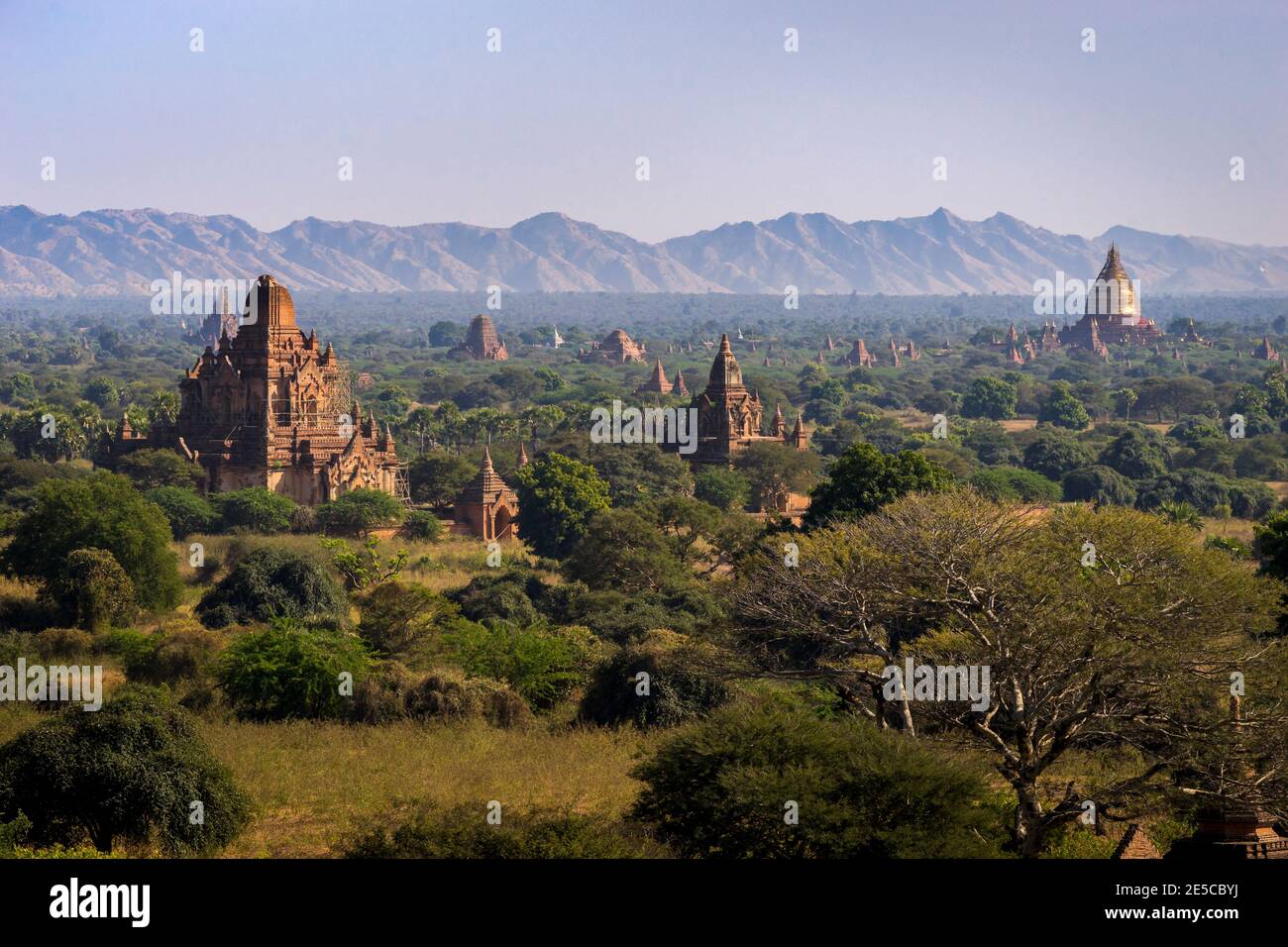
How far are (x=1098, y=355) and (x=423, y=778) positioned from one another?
167532mm

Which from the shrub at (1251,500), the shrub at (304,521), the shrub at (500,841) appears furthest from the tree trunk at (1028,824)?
the shrub at (1251,500)

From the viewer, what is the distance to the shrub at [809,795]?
22.2m

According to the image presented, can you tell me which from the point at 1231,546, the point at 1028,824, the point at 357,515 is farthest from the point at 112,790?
the point at 357,515

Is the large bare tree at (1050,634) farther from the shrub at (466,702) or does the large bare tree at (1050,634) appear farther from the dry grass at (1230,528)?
the dry grass at (1230,528)

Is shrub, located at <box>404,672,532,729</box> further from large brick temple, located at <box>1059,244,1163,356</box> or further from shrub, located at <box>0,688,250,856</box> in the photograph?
large brick temple, located at <box>1059,244,1163,356</box>

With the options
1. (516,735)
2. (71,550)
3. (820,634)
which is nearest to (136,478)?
(71,550)

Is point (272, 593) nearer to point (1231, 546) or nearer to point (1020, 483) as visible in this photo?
point (1231, 546)

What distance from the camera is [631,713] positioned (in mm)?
34125

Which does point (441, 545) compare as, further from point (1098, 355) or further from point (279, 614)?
point (1098, 355)

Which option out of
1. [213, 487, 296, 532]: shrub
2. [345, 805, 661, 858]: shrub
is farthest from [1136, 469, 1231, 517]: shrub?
[345, 805, 661, 858]: shrub

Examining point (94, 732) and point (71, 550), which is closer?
point (94, 732)

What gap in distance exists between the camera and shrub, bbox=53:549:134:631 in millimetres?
Answer: 44031
